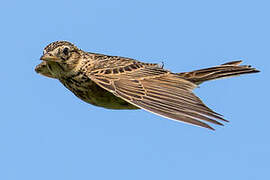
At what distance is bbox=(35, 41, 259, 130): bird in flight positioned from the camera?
9.51 metres

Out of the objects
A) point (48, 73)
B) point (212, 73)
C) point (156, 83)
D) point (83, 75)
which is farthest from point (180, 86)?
point (48, 73)

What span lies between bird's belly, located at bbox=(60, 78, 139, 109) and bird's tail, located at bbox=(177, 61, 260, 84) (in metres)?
1.34

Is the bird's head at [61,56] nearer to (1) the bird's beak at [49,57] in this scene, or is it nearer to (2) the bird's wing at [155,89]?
(1) the bird's beak at [49,57]

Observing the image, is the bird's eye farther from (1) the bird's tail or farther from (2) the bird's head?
(1) the bird's tail

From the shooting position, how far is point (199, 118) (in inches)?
338

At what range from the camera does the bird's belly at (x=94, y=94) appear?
1059cm

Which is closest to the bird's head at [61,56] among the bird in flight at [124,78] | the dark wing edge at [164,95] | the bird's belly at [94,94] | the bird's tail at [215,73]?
the bird in flight at [124,78]

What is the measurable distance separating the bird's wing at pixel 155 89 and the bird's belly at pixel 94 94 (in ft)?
0.96

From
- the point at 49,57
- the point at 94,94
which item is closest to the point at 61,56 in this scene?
the point at 49,57

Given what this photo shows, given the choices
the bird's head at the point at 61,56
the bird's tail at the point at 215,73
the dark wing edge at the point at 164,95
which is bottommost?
the dark wing edge at the point at 164,95

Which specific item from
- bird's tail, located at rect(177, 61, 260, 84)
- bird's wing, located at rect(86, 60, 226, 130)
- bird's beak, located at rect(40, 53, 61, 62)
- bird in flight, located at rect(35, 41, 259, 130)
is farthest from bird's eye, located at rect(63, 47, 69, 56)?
bird's tail, located at rect(177, 61, 260, 84)

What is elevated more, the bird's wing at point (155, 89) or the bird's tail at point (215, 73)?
the bird's tail at point (215, 73)

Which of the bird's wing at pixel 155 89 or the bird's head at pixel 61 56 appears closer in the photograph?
the bird's wing at pixel 155 89

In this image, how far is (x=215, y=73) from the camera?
36.2 ft
